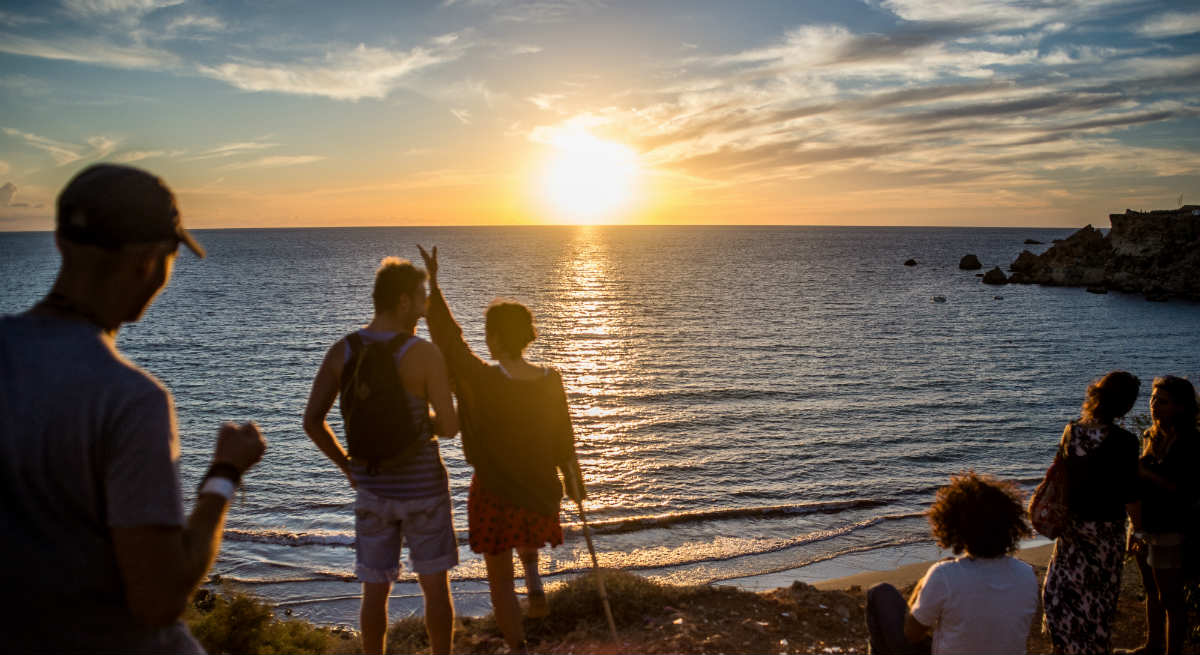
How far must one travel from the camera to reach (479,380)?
4137 mm

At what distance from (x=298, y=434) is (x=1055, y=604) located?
18897 mm

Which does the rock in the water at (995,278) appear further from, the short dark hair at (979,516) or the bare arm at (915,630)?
the bare arm at (915,630)

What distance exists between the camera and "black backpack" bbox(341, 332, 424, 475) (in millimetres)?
3592

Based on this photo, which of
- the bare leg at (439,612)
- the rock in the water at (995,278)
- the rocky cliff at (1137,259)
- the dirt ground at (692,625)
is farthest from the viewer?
the rock in the water at (995,278)

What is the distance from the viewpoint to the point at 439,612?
4.02 m

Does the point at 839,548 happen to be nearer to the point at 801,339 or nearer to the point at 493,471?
the point at 493,471

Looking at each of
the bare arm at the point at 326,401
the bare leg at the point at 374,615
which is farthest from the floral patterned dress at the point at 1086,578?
the bare arm at the point at 326,401

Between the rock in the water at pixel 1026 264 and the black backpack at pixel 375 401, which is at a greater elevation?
the rock in the water at pixel 1026 264

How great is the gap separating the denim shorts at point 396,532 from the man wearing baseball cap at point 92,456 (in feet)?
7.25

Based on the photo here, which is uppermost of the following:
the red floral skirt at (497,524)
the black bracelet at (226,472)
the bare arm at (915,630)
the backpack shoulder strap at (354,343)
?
the backpack shoulder strap at (354,343)

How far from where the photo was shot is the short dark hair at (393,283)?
3.71 meters

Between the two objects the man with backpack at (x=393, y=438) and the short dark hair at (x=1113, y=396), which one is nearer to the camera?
the man with backpack at (x=393, y=438)

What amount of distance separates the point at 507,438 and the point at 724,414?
1747 centimetres

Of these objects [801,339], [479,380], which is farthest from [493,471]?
[801,339]
